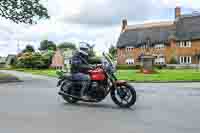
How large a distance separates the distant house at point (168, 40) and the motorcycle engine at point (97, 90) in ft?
185

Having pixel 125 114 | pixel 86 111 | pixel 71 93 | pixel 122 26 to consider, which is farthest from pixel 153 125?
pixel 122 26

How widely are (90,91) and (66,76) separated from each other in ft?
3.09

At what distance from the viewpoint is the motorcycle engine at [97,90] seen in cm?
1073

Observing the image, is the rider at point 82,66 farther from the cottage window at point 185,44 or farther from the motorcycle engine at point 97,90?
the cottage window at point 185,44

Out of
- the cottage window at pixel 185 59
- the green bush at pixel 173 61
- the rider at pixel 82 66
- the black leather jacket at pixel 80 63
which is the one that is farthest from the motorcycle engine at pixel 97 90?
the cottage window at pixel 185 59

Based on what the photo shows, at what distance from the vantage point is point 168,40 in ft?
224

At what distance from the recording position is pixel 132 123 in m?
8.07

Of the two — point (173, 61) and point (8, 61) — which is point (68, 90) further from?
point (8, 61)

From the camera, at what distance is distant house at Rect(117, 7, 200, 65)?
6675 centimetres

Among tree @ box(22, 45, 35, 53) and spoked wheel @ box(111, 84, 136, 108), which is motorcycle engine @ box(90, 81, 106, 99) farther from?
tree @ box(22, 45, 35, 53)

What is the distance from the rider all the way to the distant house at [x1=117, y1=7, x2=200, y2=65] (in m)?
56.3

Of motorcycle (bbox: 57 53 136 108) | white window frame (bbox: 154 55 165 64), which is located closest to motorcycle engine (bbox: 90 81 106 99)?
motorcycle (bbox: 57 53 136 108)

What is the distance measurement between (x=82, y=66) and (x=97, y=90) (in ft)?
2.75

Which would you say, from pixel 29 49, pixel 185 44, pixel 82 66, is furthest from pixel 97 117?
pixel 29 49
